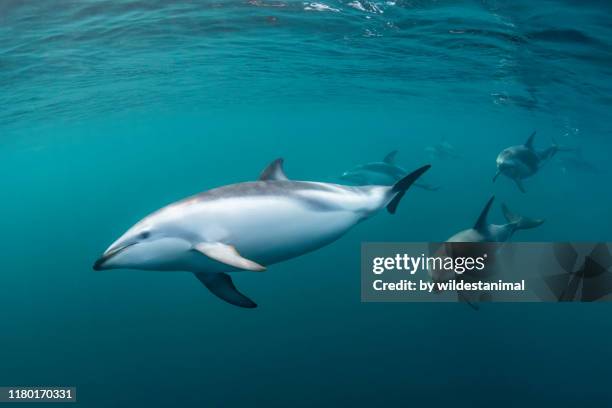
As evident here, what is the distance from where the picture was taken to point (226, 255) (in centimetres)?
354

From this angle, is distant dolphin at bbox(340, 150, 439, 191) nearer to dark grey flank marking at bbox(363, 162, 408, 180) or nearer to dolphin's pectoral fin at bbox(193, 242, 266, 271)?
dark grey flank marking at bbox(363, 162, 408, 180)

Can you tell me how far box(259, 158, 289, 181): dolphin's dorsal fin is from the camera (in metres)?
4.58

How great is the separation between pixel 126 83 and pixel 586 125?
104 feet

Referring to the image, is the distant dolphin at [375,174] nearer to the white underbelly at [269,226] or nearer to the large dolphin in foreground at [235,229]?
the large dolphin in foreground at [235,229]

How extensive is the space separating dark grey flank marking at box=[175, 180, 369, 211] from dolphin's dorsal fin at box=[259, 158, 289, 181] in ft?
0.79

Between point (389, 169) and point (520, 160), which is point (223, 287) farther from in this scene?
point (520, 160)

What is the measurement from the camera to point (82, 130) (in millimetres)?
39031

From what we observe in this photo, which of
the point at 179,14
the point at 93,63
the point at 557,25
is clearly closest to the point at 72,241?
the point at 93,63

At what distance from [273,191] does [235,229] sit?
556mm

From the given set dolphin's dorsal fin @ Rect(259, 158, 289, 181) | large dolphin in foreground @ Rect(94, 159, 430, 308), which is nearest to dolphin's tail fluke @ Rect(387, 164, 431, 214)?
large dolphin in foreground @ Rect(94, 159, 430, 308)

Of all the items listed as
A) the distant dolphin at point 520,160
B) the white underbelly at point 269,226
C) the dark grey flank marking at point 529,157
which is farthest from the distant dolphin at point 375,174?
the white underbelly at point 269,226

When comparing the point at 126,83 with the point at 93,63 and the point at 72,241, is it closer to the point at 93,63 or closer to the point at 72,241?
the point at 93,63

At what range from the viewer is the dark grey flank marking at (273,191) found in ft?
13.1

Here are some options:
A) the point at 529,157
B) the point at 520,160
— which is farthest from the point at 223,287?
the point at 529,157
